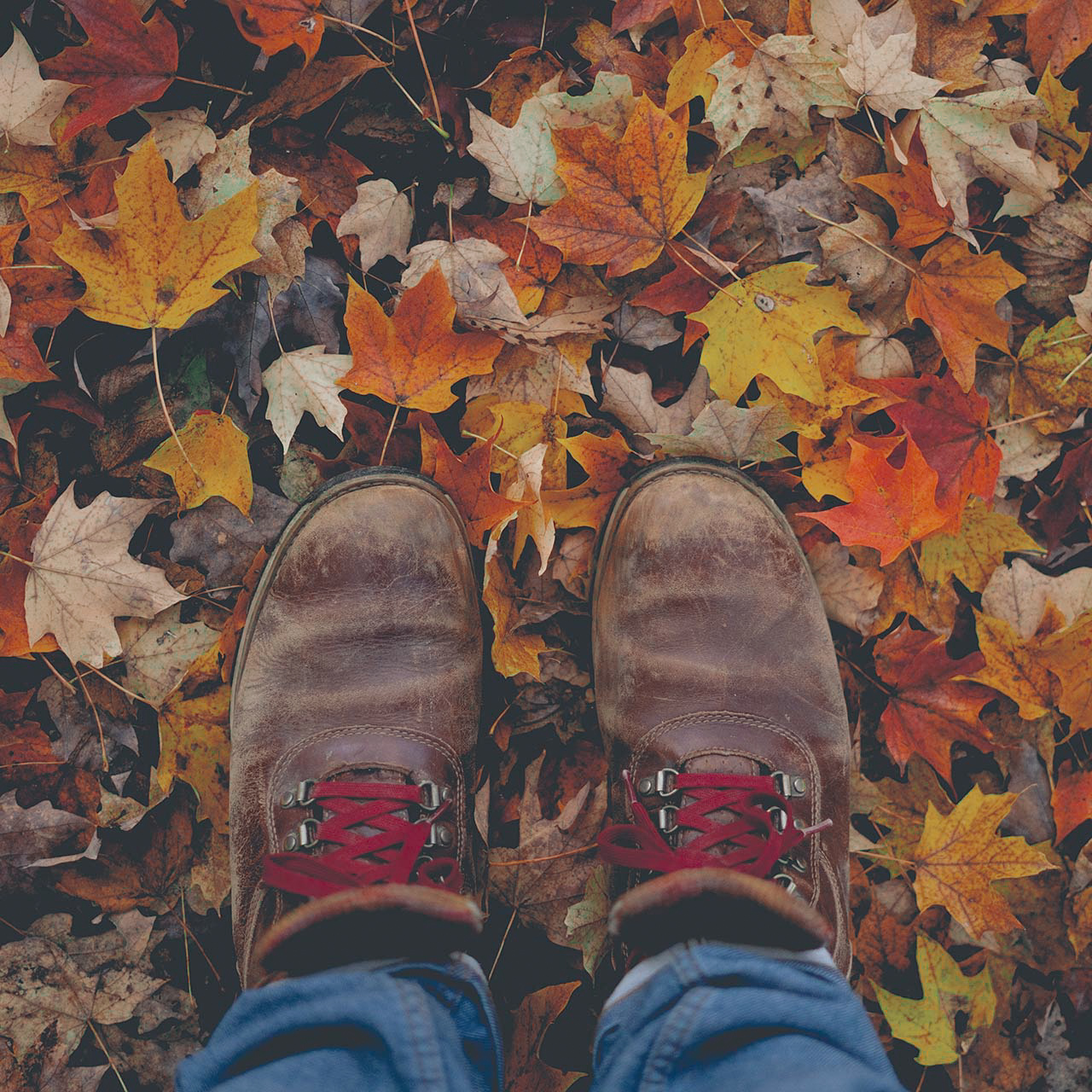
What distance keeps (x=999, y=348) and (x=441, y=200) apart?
94 cm

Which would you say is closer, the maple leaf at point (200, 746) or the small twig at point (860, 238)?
the small twig at point (860, 238)

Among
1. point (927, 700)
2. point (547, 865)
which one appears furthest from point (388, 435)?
point (927, 700)

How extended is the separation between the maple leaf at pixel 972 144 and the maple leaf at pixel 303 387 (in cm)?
94

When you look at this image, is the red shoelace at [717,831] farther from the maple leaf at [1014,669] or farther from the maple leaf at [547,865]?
the maple leaf at [1014,669]

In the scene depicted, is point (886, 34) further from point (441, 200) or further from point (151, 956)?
point (151, 956)

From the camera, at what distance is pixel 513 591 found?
1346 millimetres

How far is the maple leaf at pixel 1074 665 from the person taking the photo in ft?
4.27

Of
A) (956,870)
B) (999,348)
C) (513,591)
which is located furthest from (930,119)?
(956,870)

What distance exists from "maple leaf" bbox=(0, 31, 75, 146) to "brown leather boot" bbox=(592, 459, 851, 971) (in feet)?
3.41

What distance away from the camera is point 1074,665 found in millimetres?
1313

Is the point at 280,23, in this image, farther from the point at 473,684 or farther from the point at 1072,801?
the point at 1072,801

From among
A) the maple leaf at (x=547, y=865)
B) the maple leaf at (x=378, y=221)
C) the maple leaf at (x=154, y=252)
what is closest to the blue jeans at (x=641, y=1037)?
the maple leaf at (x=547, y=865)

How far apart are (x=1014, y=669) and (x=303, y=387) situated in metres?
1.25

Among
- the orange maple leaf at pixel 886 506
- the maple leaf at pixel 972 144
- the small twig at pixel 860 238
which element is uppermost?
the maple leaf at pixel 972 144
